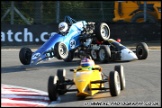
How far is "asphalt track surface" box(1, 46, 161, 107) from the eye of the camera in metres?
9.62

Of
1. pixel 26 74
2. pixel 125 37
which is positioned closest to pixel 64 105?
pixel 26 74

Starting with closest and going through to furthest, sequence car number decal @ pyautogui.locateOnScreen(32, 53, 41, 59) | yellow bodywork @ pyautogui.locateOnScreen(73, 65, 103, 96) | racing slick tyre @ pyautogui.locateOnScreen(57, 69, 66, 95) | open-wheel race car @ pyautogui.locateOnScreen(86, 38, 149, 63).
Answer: yellow bodywork @ pyautogui.locateOnScreen(73, 65, 103, 96), racing slick tyre @ pyautogui.locateOnScreen(57, 69, 66, 95), car number decal @ pyautogui.locateOnScreen(32, 53, 41, 59), open-wheel race car @ pyautogui.locateOnScreen(86, 38, 149, 63)

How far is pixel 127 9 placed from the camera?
27219 millimetres

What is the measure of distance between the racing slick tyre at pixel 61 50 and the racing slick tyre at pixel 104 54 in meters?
1.26

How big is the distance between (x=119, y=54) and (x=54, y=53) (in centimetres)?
229

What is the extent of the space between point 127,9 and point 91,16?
289 centimetres

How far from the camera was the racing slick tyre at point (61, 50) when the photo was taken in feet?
48.0

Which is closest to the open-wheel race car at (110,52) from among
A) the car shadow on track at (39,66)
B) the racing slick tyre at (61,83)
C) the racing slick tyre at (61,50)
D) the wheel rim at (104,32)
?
the wheel rim at (104,32)

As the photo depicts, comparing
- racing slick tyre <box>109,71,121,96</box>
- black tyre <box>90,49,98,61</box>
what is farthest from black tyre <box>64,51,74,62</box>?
racing slick tyre <box>109,71,121,96</box>

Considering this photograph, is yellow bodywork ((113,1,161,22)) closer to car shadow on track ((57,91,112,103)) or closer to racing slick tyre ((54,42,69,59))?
racing slick tyre ((54,42,69,59))

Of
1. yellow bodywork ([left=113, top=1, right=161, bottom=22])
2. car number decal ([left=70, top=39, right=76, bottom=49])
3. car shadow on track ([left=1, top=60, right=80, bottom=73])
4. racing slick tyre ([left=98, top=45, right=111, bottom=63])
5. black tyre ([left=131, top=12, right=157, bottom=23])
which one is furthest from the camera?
yellow bodywork ([left=113, top=1, right=161, bottom=22])

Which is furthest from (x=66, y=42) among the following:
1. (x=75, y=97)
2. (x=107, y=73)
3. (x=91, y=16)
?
(x=91, y=16)

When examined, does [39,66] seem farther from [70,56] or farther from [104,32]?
[104,32]

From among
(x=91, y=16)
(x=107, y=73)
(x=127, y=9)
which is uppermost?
(x=127, y=9)
